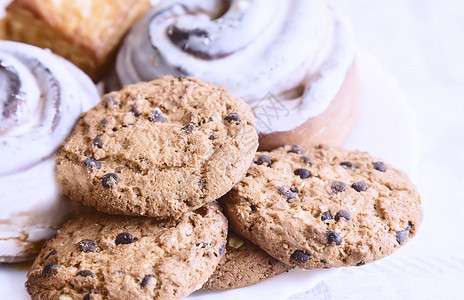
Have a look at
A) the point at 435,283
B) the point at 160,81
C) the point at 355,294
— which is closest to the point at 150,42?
the point at 160,81

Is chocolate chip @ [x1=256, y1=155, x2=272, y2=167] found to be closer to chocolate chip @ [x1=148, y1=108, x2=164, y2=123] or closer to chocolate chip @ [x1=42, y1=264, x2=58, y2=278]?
chocolate chip @ [x1=148, y1=108, x2=164, y2=123]

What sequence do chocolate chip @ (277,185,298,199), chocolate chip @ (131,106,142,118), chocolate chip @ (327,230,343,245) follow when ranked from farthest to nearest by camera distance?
chocolate chip @ (131,106,142,118)
chocolate chip @ (277,185,298,199)
chocolate chip @ (327,230,343,245)

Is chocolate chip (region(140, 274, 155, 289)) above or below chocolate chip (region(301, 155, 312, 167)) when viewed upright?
below

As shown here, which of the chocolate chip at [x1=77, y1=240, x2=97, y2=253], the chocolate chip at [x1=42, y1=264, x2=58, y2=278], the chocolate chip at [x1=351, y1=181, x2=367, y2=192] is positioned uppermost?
the chocolate chip at [x1=351, y1=181, x2=367, y2=192]

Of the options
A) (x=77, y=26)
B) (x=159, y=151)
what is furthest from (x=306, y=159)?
(x=77, y=26)

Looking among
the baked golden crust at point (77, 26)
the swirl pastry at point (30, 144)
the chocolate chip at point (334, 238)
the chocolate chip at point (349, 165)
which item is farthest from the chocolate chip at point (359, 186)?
the baked golden crust at point (77, 26)

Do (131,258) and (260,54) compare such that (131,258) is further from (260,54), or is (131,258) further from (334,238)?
(260,54)

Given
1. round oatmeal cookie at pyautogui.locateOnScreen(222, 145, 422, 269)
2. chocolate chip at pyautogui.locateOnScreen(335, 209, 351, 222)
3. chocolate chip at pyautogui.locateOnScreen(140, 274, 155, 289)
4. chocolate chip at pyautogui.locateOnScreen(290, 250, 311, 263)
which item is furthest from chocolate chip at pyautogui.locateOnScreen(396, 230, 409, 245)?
chocolate chip at pyautogui.locateOnScreen(140, 274, 155, 289)
